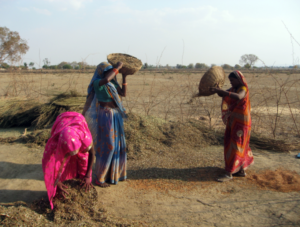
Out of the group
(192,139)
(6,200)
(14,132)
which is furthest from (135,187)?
(14,132)

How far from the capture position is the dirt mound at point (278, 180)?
306cm

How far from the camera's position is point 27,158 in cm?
406

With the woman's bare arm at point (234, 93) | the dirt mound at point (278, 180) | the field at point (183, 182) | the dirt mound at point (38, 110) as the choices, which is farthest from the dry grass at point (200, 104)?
the dirt mound at point (278, 180)

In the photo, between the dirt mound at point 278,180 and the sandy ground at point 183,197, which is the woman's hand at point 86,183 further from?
the dirt mound at point 278,180

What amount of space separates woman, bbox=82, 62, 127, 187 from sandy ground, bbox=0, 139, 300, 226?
231 mm

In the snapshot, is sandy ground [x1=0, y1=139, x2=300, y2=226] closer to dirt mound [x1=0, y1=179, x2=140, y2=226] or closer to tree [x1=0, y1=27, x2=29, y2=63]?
dirt mound [x1=0, y1=179, x2=140, y2=226]

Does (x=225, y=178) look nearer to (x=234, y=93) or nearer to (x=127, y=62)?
(x=234, y=93)

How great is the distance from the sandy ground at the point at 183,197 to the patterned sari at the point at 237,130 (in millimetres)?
285

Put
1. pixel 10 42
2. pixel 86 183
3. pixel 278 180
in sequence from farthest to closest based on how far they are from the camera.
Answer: pixel 10 42, pixel 278 180, pixel 86 183

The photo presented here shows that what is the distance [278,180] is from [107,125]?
2.58 m

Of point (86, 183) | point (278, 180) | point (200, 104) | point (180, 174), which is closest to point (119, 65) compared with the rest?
point (86, 183)

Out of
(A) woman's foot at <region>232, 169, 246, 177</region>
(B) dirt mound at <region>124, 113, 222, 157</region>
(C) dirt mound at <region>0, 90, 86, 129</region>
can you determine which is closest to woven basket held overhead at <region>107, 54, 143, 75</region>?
(B) dirt mound at <region>124, 113, 222, 157</region>

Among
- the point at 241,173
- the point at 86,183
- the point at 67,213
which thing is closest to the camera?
the point at 67,213

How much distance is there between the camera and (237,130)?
3.19 metres
